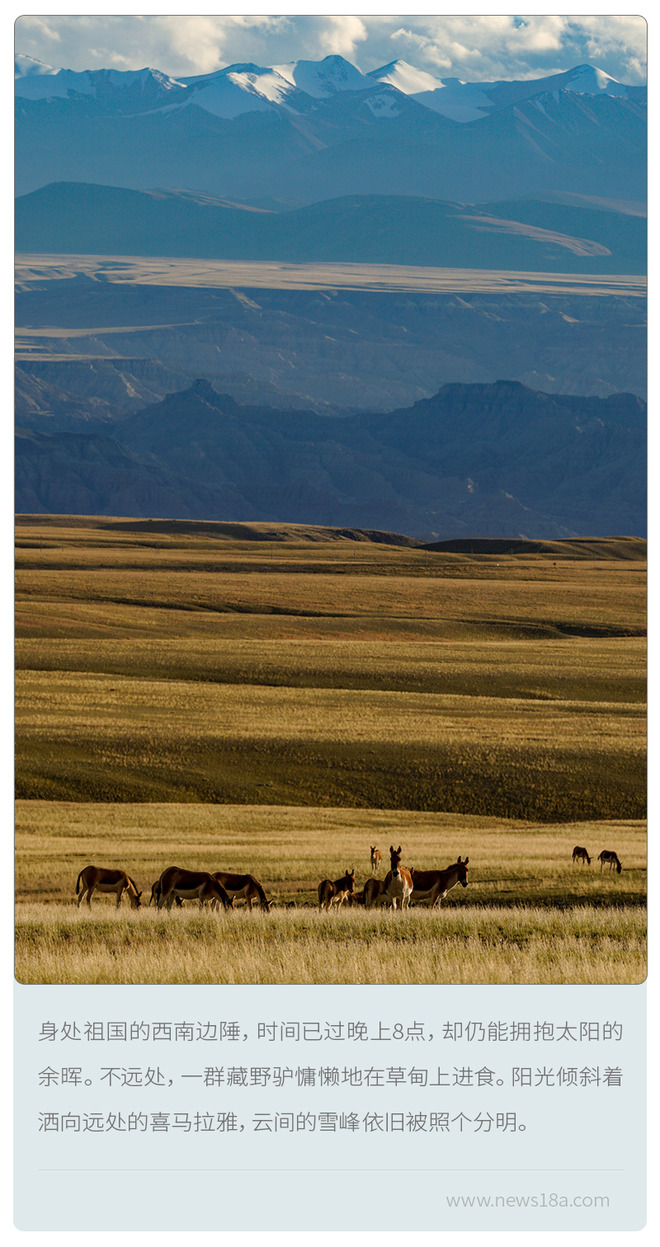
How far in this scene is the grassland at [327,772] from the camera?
13617 mm

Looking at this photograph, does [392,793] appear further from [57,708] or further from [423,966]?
[423,966]

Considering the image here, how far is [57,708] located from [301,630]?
44.3 meters

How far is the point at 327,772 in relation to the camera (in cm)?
4659

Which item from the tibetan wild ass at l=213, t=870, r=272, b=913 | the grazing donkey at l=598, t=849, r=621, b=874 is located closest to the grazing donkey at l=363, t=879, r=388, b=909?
the tibetan wild ass at l=213, t=870, r=272, b=913

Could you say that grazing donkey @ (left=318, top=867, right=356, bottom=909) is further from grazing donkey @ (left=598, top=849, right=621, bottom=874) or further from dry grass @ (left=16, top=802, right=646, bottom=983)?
grazing donkey @ (left=598, top=849, right=621, bottom=874)

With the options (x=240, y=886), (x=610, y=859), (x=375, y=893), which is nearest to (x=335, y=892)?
(x=375, y=893)

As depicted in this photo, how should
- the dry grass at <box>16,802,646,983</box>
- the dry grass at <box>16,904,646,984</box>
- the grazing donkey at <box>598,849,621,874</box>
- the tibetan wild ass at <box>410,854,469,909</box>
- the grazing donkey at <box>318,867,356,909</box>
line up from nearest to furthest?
the dry grass at <box>16,904,646,984</box> → the dry grass at <box>16,802,646,983</box> → the tibetan wild ass at <box>410,854,469,909</box> → the grazing donkey at <box>318,867,356,909</box> → the grazing donkey at <box>598,849,621,874</box>

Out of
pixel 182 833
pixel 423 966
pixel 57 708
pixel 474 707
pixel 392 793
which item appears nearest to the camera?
pixel 423 966

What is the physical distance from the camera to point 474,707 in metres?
62.2

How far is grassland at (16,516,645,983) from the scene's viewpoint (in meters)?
13.6

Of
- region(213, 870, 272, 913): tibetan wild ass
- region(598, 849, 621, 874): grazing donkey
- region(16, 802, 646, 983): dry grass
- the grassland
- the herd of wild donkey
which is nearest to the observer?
region(16, 802, 646, 983): dry grass

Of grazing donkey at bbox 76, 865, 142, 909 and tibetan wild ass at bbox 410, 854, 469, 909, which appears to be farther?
grazing donkey at bbox 76, 865, 142, 909

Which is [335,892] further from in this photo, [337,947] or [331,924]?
[337,947]

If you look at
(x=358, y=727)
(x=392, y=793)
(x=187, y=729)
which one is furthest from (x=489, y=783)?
(x=187, y=729)
